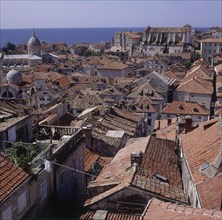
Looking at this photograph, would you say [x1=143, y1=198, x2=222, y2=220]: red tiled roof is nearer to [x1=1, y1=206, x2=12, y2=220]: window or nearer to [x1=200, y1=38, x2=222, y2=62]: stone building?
[x1=1, y1=206, x2=12, y2=220]: window

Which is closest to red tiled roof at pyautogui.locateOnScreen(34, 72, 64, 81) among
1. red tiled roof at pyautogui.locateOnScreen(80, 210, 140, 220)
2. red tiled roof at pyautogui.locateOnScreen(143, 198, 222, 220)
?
red tiled roof at pyautogui.locateOnScreen(80, 210, 140, 220)

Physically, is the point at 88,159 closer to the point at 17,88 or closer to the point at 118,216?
the point at 118,216

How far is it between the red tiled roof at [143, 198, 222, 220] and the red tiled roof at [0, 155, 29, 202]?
190 inches

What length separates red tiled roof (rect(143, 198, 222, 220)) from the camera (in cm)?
1130

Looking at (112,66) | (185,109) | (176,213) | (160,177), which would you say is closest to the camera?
(176,213)

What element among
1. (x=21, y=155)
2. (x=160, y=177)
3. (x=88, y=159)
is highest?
(x=21, y=155)

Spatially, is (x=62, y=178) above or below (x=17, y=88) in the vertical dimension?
above

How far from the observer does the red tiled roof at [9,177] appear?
13648 mm

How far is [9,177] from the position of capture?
14.4 metres

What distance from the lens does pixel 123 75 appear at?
9988cm

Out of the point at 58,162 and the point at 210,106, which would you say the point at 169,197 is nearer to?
the point at 58,162

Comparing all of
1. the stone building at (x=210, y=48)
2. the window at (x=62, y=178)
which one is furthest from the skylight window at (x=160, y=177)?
the stone building at (x=210, y=48)

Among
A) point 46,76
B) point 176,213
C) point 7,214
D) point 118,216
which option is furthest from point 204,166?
point 46,76

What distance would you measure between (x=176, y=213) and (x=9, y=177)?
623 cm
